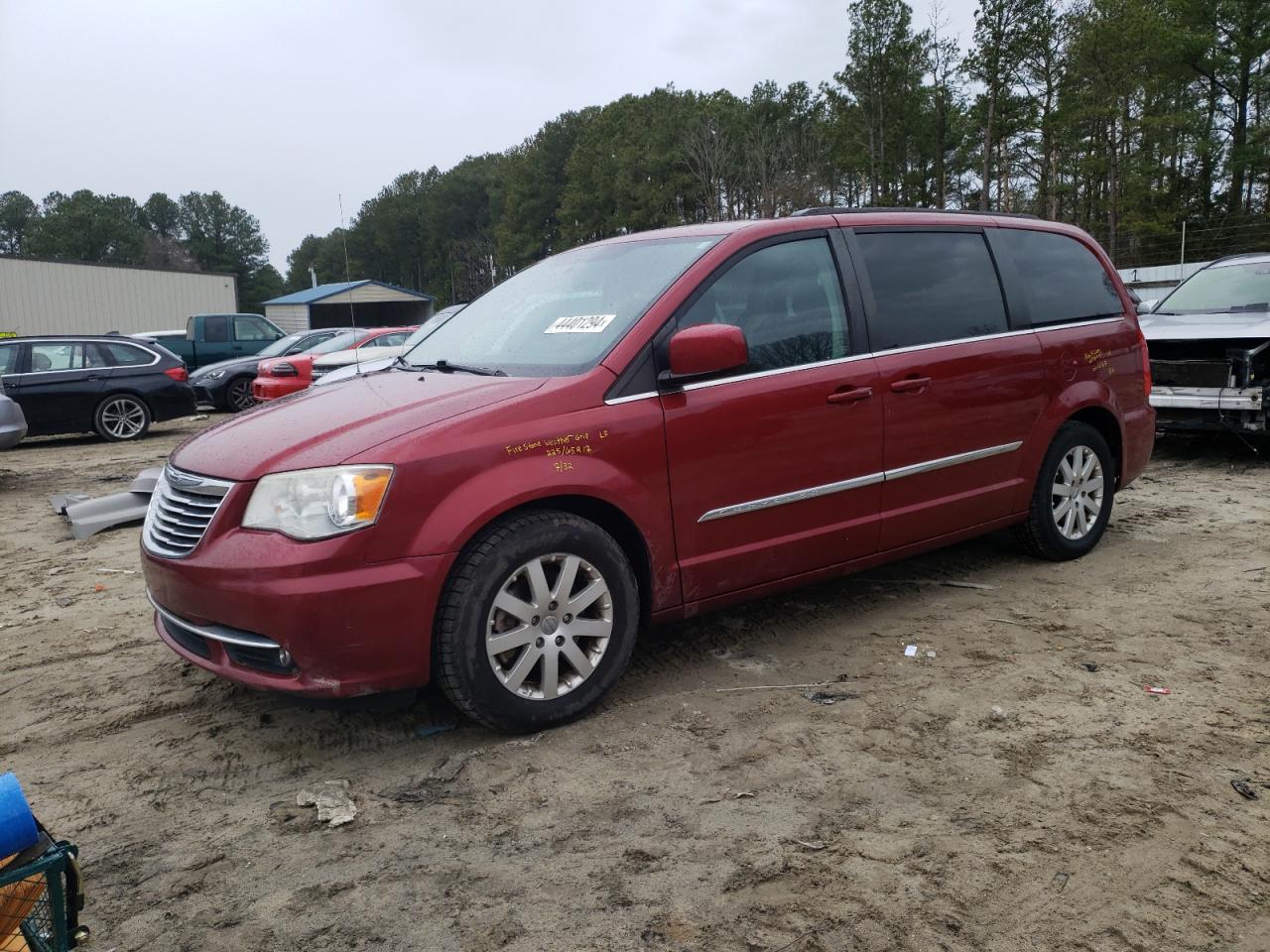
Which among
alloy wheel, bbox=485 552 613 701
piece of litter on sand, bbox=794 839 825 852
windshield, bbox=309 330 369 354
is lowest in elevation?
piece of litter on sand, bbox=794 839 825 852

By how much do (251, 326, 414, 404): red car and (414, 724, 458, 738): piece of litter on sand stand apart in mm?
2310

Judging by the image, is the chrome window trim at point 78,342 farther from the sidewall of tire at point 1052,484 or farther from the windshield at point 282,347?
the sidewall of tire at point 1052,484

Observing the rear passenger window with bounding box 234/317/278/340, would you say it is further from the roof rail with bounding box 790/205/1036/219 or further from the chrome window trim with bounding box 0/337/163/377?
the roof rail with bounding box 790/205/1036/219

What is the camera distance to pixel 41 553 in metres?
6.61

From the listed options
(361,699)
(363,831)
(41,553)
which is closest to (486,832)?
(363,831)

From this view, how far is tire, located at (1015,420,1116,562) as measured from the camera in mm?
5074

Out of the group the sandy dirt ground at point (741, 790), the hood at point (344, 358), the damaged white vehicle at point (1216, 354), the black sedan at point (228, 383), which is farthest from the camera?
the black sedan at point (228, 383)

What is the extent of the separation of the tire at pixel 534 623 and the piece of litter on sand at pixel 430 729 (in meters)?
0.28

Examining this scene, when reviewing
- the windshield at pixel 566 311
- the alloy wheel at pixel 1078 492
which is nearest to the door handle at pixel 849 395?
the windshield at pixel 566 311

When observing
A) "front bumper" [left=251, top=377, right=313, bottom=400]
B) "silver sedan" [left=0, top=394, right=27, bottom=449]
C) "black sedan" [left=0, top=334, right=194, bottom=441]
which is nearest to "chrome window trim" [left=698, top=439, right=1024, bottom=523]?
"front bumper" [left=251, top=377, right=313, bottom=400]

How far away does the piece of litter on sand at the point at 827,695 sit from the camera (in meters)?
3.63

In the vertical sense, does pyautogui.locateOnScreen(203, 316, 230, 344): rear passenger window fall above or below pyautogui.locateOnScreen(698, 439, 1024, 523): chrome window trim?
above

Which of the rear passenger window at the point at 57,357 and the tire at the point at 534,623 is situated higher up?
the rear passenger window at the point at 57,357

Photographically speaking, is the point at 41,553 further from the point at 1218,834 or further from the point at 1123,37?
the point at 1123,37
